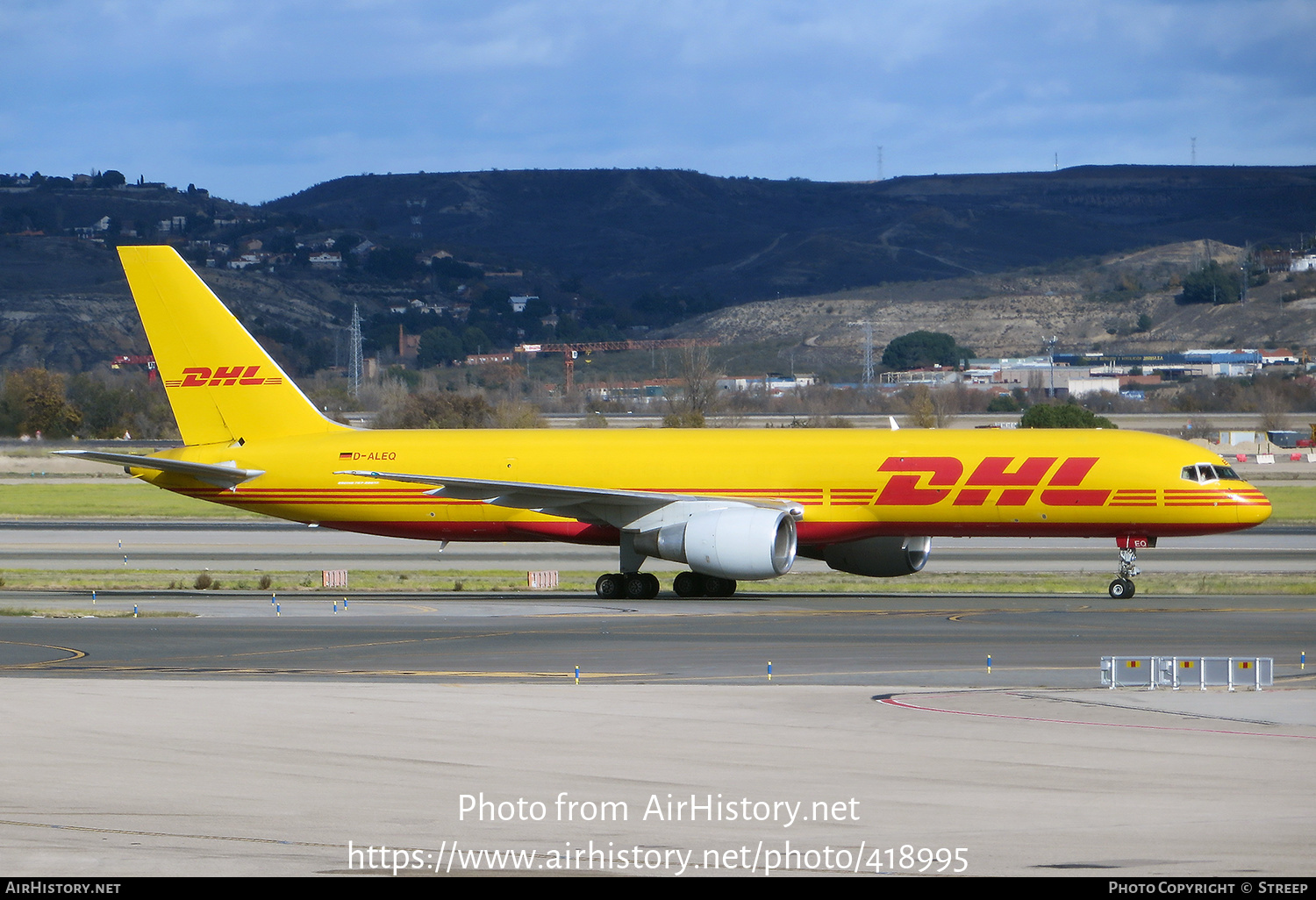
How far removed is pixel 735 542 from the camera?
34719 mm

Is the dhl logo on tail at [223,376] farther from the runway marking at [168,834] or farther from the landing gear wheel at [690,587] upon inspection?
the runway marking at [168,834]

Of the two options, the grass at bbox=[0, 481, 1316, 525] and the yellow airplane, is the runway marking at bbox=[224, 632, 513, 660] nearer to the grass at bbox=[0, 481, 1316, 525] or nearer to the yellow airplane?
the yellow airplane

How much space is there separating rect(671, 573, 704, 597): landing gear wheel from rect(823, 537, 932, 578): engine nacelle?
3.35m

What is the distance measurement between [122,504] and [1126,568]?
52.3 meters

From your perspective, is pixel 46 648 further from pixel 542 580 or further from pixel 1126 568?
pixel 1126 568

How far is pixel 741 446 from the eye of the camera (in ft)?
124

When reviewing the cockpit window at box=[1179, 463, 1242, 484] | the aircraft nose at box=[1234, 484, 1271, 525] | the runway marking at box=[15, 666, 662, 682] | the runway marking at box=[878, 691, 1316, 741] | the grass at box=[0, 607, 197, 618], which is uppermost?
the cockpit window at box=[1179, 463, 1242, 484]

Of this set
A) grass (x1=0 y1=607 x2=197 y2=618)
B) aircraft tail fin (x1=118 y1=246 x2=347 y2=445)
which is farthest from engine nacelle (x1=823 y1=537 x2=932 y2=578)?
grass (x1=0 y1=607 x2=197 y2=618)

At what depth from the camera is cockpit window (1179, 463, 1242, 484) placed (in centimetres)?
3506

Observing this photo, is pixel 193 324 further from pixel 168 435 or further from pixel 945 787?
pixel 168 435

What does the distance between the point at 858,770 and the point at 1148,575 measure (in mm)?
28672

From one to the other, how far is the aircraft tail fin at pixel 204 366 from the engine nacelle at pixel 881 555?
49.0 ft

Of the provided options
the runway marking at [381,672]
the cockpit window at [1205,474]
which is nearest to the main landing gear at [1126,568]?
the cockpit window at [1205,474]
